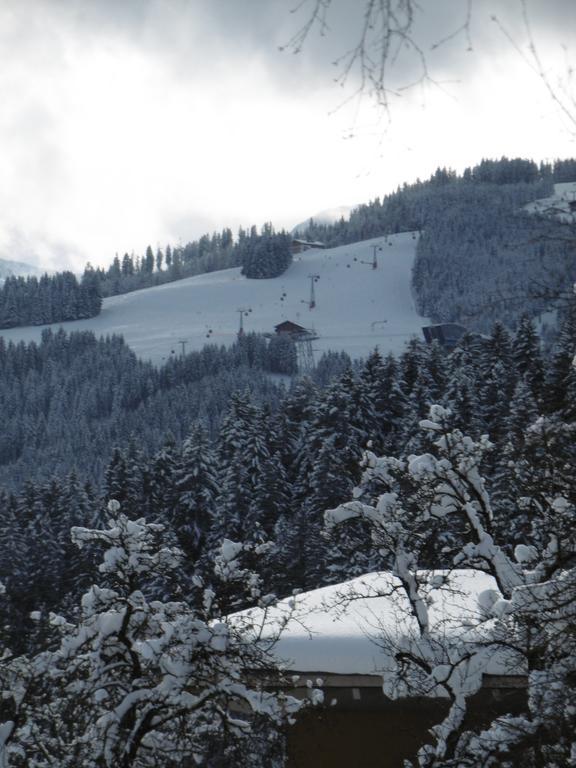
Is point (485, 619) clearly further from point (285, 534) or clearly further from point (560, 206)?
point (285, 534)

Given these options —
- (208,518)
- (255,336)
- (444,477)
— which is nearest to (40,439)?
(255,336)

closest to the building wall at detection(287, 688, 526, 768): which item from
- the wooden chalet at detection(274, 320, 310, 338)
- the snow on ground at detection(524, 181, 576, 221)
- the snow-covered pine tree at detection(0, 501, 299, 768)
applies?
the snow-covered pine tree at detection(0, 501, 299, 768)

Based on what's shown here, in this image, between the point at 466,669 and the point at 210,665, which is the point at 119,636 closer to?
the point at 210,665

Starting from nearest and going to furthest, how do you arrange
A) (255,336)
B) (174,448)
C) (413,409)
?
(413,409)
(174,448)
(255,336)

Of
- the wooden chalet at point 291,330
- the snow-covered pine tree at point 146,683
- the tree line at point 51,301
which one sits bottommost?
the wooden chalet at point 291,330

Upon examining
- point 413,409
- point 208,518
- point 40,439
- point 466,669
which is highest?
point 466,669

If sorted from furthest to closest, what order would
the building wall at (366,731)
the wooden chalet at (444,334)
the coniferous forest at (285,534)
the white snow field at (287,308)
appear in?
1. the white snow field at (287,308)
2. the wooden chalet at (444,334)
3. the building wall at (366,731)
4. the coniferous forest at (285,534)

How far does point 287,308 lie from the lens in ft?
535

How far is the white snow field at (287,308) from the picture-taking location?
14300 cm

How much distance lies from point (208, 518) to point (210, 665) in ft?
119

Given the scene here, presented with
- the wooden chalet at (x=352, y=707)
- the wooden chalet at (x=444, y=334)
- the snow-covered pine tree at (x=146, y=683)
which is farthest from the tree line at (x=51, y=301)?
the snow-covered pine tree at (x=146, y=683)

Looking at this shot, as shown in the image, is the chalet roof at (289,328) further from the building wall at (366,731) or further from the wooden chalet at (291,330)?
the building wall at (366,731)

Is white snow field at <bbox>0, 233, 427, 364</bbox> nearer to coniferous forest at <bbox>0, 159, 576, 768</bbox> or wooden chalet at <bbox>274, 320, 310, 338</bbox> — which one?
wooden chalet at <bbox>274, 320, 310, 338</bbox>

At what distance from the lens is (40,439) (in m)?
127
